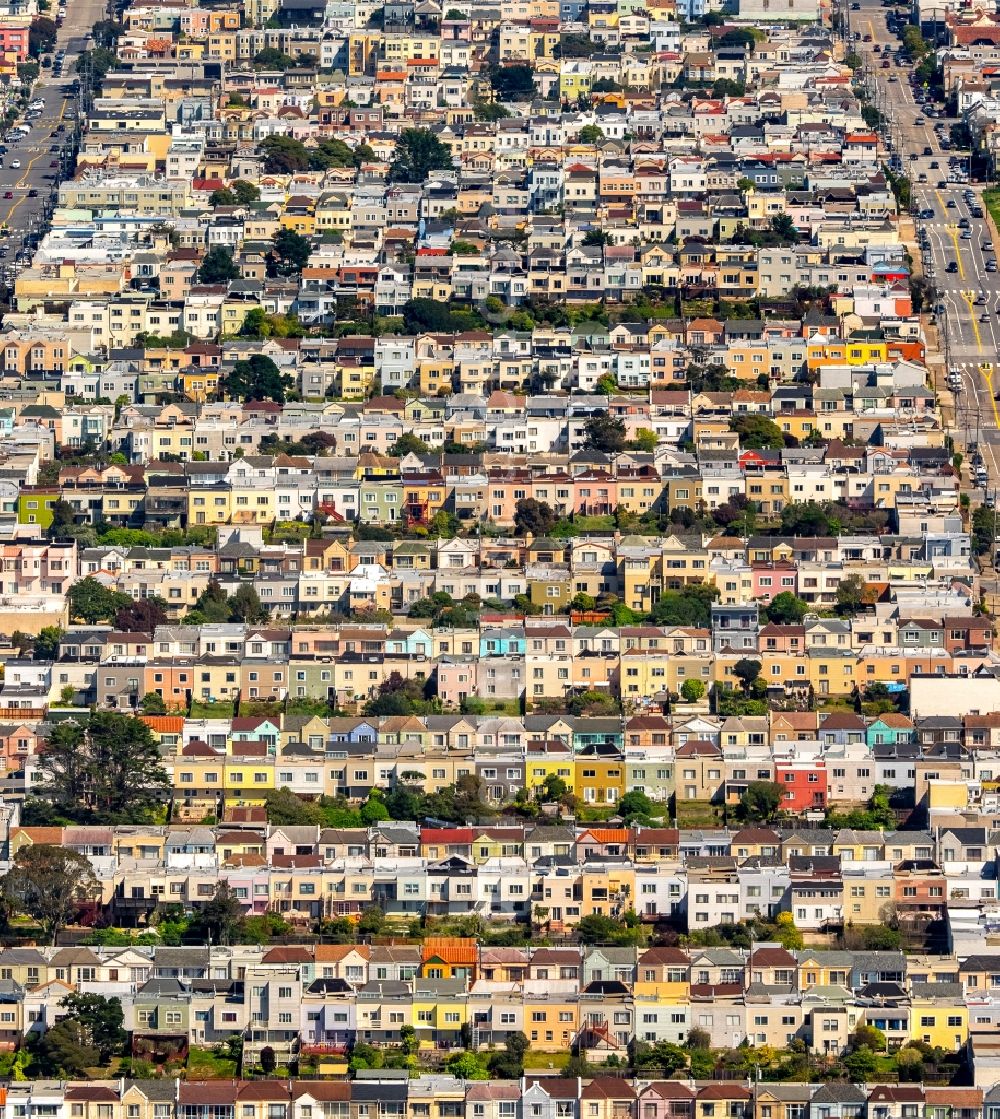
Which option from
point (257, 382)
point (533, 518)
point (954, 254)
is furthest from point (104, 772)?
point (954, 254)

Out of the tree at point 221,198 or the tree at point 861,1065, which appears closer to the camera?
the tree at point 861,1065

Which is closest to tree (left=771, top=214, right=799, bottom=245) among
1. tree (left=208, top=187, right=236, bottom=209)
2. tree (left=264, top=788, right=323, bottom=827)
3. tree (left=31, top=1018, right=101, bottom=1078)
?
tree (left=208, top=187, right=236, bottom=209)

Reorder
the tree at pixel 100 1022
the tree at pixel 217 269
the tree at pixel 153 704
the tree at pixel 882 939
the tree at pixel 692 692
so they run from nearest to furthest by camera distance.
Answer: the tree at pixel 100 1022, the tree at pixel 882 939, the tree at pixel 153 704, the tree at pixel 692 692, the tree at pixel 217 269

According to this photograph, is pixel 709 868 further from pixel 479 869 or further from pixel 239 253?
pixel 239 253

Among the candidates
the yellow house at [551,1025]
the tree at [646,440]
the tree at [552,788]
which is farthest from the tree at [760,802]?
the tree at [646,440]

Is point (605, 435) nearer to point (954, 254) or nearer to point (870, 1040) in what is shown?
point (954, 254)

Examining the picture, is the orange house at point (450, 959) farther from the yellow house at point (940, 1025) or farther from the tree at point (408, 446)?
the tree at point (408, 446)

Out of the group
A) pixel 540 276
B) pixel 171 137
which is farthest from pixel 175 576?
pixel 171 137
